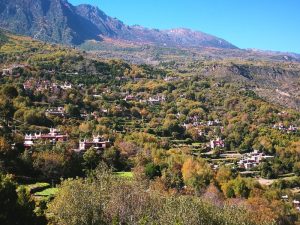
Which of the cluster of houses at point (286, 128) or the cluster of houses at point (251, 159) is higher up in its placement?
the cluster of houses at point (286, 128)

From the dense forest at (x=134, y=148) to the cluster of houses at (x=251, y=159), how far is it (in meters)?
0.23

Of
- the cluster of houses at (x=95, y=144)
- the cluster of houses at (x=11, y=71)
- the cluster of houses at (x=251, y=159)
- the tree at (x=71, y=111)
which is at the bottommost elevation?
the cluster of houses at (x=251, y=159)

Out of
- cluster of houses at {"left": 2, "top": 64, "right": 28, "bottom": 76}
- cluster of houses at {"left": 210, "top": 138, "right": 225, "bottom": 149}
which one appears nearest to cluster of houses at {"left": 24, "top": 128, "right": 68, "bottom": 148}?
cluster of houses at {"left": 210, "top": 138, "right": 225, "bottom": 149}

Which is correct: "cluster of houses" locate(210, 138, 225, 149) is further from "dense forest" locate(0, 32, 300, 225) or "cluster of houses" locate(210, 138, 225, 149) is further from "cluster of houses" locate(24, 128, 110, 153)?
"cluster of houses" locate(24, 128, 110, 153)

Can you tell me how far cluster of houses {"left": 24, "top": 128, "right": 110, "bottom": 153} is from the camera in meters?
57.1

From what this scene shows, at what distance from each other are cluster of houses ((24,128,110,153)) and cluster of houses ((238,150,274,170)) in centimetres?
2336

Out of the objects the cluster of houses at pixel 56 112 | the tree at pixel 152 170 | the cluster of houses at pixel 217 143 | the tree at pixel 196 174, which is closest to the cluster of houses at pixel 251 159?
the cluster of houses at pixel 217 143

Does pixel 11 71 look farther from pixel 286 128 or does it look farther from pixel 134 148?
pixel 286 128

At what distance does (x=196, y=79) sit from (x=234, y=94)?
818 inches

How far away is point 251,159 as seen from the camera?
76.4 meters

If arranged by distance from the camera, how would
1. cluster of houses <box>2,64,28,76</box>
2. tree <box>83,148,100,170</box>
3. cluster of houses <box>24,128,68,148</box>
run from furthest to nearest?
cluster of houses <box>2,64,28,76</box> → cluster of houses <box>24,128,68,148</box> → tree <box>83,148,100,170</box>

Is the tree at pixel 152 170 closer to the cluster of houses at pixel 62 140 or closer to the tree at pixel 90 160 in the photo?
the tree at pixel 90 160

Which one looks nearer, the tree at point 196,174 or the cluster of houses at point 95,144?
the tree at point 196,174

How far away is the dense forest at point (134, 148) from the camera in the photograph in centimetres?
2636
